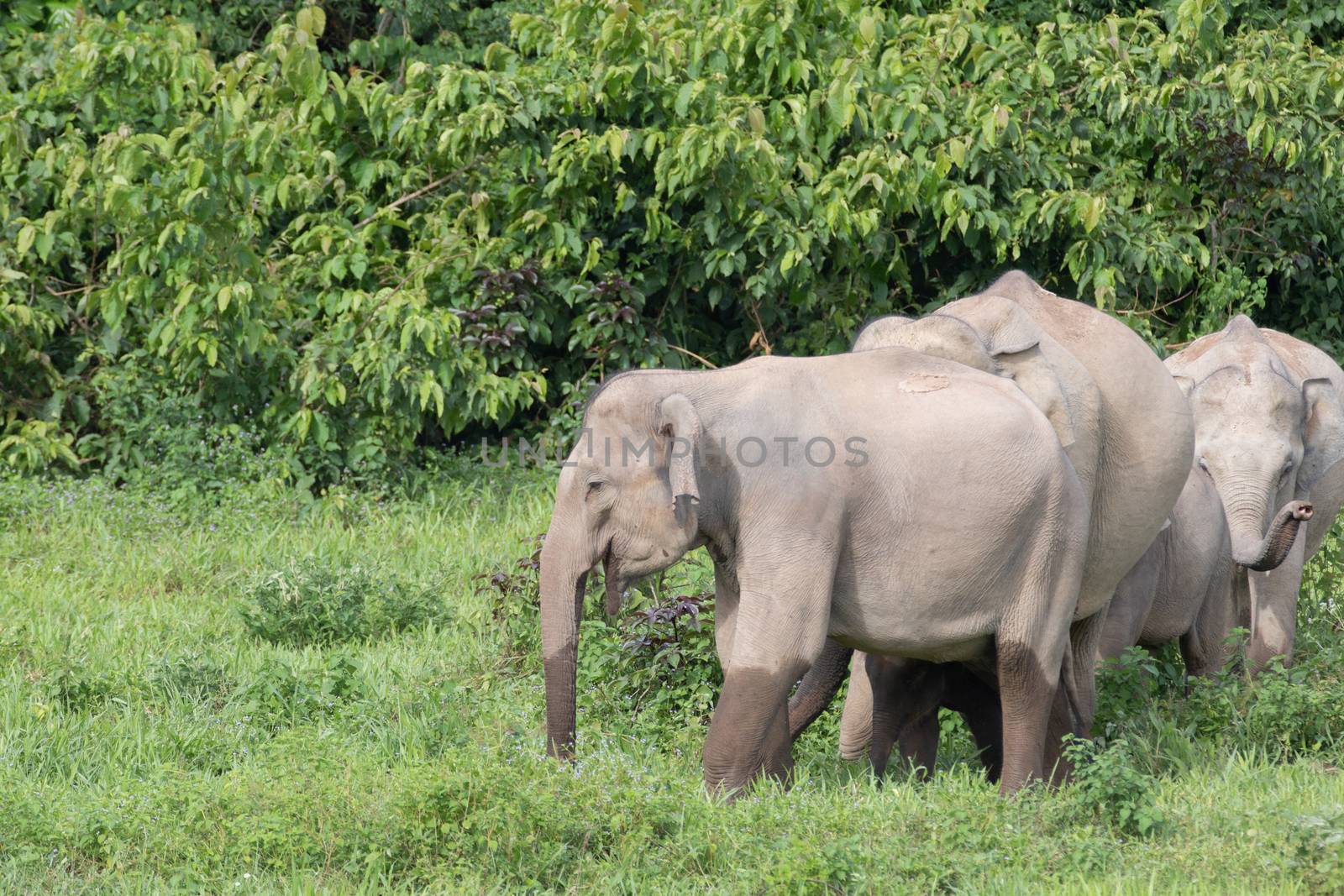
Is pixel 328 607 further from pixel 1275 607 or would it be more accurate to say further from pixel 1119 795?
pixel 1275 607

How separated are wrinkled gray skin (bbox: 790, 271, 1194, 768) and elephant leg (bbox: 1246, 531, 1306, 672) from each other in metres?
1.31

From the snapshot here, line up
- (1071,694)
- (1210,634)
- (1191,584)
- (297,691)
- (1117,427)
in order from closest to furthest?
(1117,427), (1071,694), (297,691), (1191,584), (1210,634)

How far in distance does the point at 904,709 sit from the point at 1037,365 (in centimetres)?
116

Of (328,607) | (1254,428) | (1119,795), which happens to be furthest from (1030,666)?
(328,607)

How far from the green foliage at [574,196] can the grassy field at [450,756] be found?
3.52 feet

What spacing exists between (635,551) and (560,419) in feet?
14.6

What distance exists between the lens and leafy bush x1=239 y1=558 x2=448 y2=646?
6766 mm

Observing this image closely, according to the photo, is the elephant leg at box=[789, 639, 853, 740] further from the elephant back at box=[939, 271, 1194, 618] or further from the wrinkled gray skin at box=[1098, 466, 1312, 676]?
the wrinkled gray skin at box=[1098, 466, 1312, 676]

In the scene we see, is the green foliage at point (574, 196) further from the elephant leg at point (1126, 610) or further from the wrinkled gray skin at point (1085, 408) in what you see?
the wrinkled gray skin at point (1085, 408)

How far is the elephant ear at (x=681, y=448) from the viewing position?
14.6 ft

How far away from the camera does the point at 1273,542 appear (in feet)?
19.1

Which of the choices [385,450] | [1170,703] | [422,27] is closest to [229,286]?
[385,450]

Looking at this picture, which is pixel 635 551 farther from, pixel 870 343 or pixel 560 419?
pixel 560 419

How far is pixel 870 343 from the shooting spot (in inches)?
208
